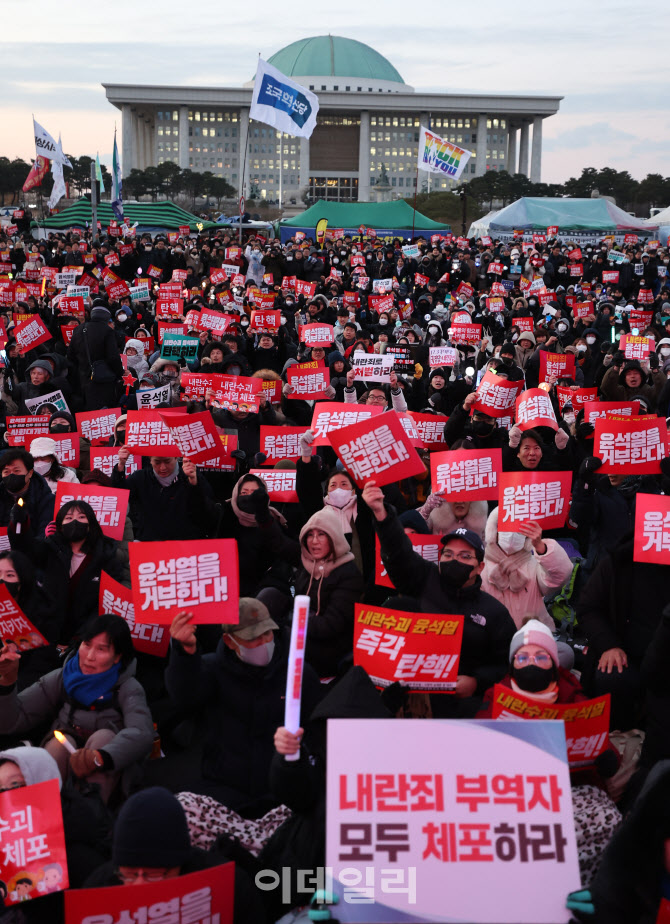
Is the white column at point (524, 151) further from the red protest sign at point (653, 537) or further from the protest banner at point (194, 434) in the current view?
the red protest sign at point (653, 537)

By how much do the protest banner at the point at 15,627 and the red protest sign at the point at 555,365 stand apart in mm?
5878

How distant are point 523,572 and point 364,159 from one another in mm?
105614

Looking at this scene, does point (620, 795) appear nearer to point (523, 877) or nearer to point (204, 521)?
point (523, 877)

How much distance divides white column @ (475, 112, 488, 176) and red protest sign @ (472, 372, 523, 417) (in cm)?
10404

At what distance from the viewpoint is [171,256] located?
59.8ft

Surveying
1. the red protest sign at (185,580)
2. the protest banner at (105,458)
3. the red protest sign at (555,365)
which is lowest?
the red protest sign at (185,580)

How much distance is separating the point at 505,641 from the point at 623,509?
1834 mm

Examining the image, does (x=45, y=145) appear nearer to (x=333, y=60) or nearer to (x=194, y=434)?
(x=194, y=434)

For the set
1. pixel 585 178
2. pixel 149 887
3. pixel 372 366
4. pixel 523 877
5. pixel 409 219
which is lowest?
pixel 149 887

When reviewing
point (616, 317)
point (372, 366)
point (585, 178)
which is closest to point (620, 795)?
point (372, 366)

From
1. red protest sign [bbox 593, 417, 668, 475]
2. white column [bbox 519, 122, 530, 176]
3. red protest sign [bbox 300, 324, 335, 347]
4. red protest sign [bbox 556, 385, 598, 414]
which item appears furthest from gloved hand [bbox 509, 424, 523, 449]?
white column [bbox 519, 122, 530, 176]

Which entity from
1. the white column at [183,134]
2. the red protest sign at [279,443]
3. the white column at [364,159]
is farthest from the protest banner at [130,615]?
the white column at [183,134]

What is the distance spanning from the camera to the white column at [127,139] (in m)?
102

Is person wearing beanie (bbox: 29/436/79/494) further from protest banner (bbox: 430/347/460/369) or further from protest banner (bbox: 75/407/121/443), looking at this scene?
protest banner (bbox: 430/347/460/369)
